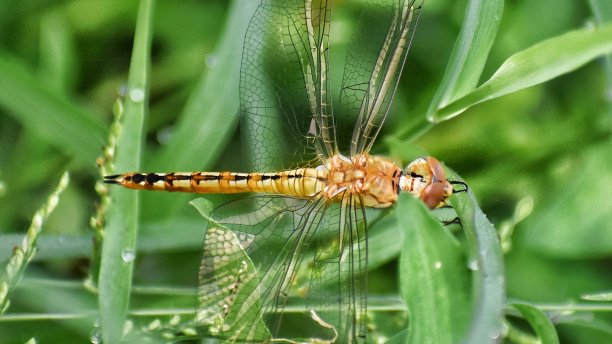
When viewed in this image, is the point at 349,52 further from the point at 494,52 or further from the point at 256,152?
the point at 494,52

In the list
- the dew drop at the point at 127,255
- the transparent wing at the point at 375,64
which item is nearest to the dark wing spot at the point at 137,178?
the dew drop at the point at 127,255

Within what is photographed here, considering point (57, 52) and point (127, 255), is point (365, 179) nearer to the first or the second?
point (127, 255)

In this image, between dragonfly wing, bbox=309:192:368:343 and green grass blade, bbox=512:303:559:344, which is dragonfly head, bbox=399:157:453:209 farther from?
green grass blade, bbox=512:303:559:344

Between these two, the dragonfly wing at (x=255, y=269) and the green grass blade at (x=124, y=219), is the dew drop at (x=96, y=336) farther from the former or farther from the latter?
the dragonfly wing at (x=255, y=269)

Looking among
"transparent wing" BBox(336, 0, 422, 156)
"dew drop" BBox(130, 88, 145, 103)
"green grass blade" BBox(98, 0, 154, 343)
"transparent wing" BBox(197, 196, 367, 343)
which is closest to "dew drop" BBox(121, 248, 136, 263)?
"green grass blade" BBox(98, 0, 154, 343)

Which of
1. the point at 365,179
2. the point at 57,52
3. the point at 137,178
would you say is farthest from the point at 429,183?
the point at 57,52

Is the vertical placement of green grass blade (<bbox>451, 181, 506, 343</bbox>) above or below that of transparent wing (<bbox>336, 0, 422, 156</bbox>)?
below

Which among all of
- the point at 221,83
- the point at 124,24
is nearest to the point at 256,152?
the point at 221,83
